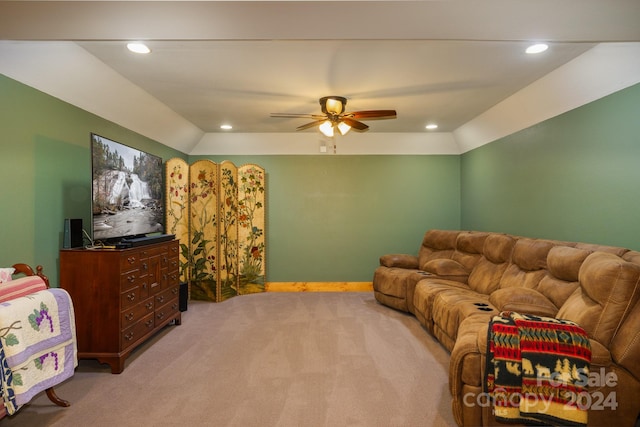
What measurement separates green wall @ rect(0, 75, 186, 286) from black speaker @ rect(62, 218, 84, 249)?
110 millimetres

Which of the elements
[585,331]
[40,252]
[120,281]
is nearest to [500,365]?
[585,331]

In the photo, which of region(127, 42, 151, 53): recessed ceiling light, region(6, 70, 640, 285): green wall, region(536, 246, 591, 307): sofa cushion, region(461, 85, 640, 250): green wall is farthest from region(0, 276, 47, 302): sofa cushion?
region(461, 85, 640, 250): green wall

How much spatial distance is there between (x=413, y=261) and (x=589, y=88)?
297 centimetres

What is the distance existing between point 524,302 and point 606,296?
690 mm

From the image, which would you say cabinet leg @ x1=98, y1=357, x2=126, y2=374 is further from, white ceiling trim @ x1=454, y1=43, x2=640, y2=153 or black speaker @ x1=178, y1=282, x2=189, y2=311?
white ceiling trim @ x1=454, y1=43, x2=640, y2=153

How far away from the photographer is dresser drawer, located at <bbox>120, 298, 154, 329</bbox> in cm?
301

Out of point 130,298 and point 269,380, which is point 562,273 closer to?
point 269,380

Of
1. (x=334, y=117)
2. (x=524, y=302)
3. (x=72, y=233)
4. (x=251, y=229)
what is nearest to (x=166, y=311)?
(x=72, y=233)

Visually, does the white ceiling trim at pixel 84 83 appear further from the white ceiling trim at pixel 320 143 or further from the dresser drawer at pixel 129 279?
the dresser drawer at pixel 129 279

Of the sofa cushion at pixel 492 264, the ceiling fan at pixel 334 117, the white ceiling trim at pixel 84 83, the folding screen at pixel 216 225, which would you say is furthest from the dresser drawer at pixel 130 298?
the sofa cushion at pixel 492 264

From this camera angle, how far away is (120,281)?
293 cm

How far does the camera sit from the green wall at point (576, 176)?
278 cm

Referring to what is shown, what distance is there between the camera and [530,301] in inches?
109

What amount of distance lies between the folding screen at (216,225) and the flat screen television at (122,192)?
733 mm
